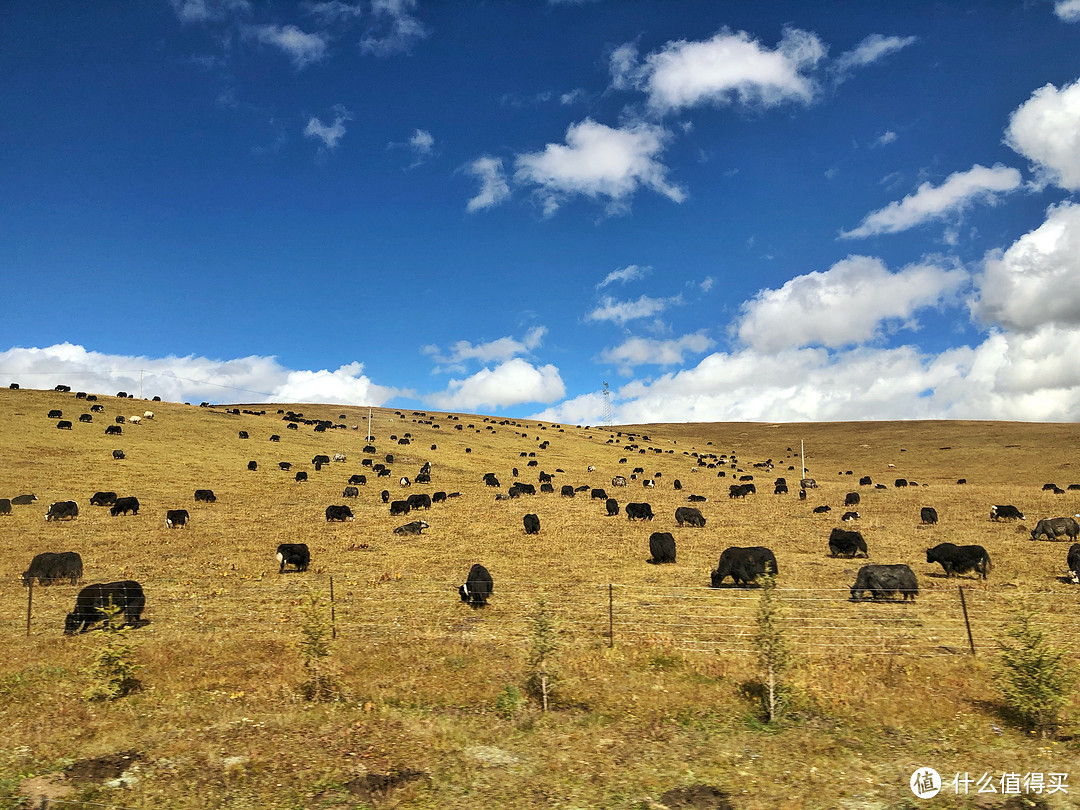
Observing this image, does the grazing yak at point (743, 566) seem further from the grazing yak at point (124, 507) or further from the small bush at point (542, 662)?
the grazing yak at point (124, 507)

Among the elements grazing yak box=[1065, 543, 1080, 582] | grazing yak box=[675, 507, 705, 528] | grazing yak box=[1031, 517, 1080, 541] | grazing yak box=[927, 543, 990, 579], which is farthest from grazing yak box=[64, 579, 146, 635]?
grazing yak box=[1031, 517, 1080, 541]

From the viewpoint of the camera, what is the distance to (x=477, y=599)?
18.0 metres

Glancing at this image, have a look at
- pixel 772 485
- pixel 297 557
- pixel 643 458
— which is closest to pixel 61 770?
pixel 297 557

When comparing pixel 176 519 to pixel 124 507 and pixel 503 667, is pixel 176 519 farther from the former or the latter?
pixel 503 667

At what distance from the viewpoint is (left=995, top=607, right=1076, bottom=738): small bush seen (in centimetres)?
1000

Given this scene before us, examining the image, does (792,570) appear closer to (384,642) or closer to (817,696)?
(817,696)

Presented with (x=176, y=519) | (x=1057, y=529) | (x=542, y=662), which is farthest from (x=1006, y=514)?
(x=176, y=519)

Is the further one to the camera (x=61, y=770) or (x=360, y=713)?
(x=360, y=713)

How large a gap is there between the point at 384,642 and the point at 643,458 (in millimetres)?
69605

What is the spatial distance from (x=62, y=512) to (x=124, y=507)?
2.86m

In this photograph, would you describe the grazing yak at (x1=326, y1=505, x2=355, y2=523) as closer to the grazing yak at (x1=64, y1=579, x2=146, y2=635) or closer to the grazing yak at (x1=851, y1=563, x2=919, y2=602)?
the grazing yak at (x1=64, y1=579, x2=146, y2=635)

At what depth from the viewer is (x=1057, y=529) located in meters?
26.7

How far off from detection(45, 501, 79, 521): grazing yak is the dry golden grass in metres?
0.56

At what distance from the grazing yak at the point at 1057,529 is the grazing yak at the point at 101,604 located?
111ft
